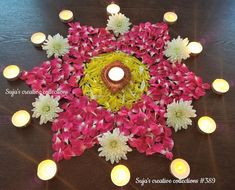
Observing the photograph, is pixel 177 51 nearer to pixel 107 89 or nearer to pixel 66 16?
pixel 107 89

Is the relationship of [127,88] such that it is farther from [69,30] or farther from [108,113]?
[69,30]

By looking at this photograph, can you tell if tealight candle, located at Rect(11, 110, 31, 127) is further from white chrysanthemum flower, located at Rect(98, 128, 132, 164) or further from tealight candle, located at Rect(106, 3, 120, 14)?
tealight candle, located at Rect(106, 3, 120, 14)

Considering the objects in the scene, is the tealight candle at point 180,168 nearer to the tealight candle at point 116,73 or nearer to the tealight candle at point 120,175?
the tealight candle at point 120,175

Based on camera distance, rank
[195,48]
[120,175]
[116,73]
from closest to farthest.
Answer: [120,175] → [116,73] → [195,48]

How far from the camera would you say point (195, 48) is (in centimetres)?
98

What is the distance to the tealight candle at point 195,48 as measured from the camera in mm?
973

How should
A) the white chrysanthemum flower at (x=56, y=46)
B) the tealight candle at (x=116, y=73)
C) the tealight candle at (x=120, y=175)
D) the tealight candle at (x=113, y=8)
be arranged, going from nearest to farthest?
the tealight candle at (x=120, y=175) → the tealight candle at (x=116, y=73) → the white chrysanthemum flower at (x=56, y=46) → the tealight candle at (x=113, y=8)

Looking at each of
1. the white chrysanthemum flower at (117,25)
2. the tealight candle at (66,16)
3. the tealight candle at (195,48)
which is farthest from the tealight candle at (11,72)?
the tealight candle at (195,48)

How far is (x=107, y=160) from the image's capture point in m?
0.76

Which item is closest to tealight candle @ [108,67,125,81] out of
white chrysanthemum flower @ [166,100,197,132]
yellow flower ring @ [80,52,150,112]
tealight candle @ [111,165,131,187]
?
yellow flower ring @ [80,52,150,112]

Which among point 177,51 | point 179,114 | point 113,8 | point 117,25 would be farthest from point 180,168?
point 113,8

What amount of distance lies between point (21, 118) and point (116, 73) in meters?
0.35

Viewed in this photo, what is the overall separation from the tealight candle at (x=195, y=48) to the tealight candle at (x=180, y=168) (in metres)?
0.44

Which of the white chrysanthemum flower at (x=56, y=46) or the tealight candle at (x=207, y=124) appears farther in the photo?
the white chrysanthemum flower at (x=56, y=46)
